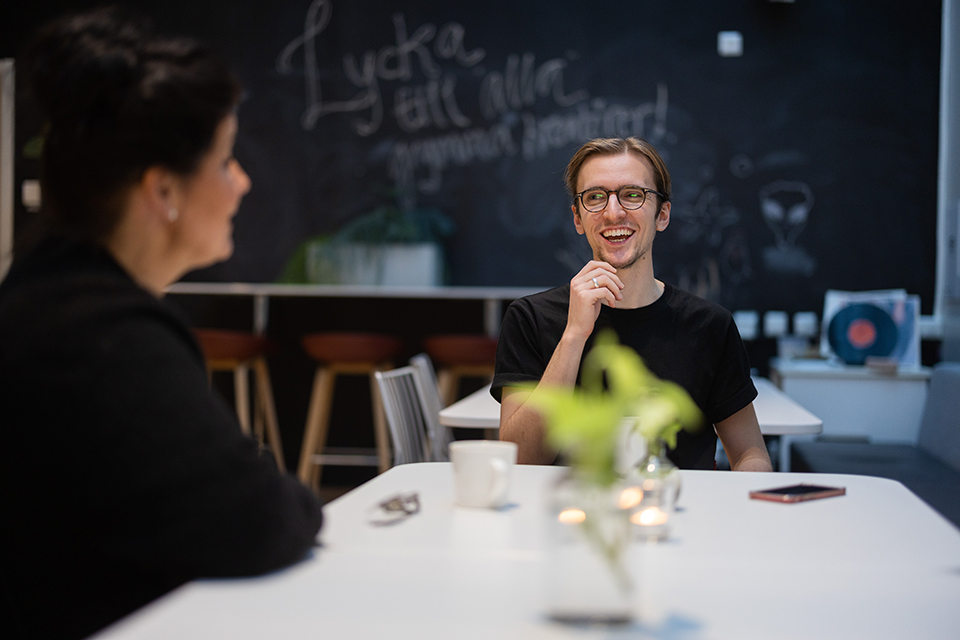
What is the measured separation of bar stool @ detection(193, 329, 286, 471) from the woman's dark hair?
3.02m

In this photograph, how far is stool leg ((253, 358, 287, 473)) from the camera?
4500 millimetres

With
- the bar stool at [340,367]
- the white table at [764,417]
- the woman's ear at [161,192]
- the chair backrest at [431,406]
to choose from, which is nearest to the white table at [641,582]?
the woman's ear at [161,192]

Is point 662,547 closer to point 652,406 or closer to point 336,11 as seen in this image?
point 652,406

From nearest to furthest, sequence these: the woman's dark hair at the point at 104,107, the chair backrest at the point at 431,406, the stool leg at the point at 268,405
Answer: the woman's dark hair at the point at 104,107 < the chair backrest at the point at 431,406 < the stool leg at the point at 268,405

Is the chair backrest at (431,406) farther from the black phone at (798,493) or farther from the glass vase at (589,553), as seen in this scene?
the glass vase at (589,553)

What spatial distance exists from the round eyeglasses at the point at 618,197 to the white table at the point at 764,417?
670 mm

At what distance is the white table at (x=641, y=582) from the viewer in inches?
28.8

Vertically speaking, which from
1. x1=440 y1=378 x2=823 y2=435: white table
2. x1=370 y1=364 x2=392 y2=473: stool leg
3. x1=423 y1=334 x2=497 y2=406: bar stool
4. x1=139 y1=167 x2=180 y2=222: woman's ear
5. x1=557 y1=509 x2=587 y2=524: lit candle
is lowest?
x1=370 y1=364 x2=392 y2=473: stool leg

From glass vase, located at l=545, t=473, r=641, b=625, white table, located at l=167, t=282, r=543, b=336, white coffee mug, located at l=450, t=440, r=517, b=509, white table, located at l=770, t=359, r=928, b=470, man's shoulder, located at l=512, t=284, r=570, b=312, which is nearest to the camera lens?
glass vase, located at l=545, t=473, r=641, b=625

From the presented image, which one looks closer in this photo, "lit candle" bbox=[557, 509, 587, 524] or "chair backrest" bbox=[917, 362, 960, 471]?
"lit candle" bbox=[557, 509, 587, 524]

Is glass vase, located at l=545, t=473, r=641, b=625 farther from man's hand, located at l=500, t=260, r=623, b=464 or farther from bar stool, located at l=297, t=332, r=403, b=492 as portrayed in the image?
bar stool, located at l=297, t=332, r=403, b=492

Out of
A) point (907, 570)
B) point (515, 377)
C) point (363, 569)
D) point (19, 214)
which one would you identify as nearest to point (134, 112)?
point (363, 569)

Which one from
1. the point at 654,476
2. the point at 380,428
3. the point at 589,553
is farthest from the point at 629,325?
the point at 380,428

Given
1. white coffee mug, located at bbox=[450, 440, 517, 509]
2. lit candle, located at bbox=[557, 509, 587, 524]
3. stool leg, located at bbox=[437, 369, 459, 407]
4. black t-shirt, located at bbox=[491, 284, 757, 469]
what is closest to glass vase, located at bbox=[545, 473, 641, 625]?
lit candle, located at bbox=[557, 509, 587, 524]
